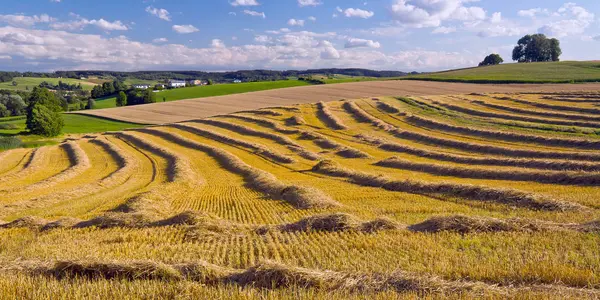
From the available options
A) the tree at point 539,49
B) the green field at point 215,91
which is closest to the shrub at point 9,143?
the green field at point 215,91

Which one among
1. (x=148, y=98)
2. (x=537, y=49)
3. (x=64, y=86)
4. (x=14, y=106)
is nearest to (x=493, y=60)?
(x=537, y=49)

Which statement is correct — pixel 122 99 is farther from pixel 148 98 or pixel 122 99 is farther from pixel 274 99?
pixel 274 99

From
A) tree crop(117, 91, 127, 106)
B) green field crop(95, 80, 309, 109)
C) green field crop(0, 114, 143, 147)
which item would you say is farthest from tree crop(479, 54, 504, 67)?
green field crop(0, 114, 143, 147)

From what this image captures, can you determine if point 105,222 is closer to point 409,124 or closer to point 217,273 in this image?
point 217,273

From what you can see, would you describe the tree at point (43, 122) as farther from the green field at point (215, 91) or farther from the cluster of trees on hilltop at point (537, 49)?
the cluster of trees on hilltop at point (537, 49)

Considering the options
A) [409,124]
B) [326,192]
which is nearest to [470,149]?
[409,124]
